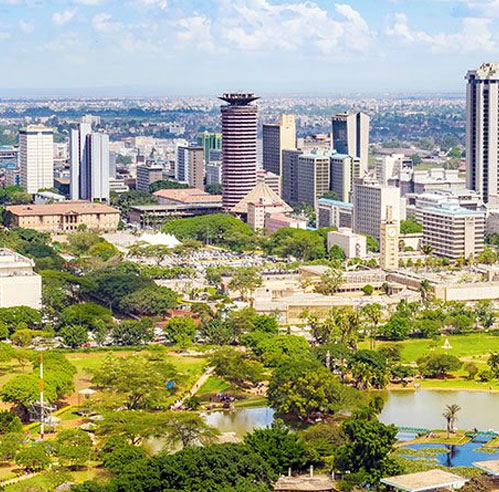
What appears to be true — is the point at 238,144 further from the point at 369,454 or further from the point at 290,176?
the point at 369,454

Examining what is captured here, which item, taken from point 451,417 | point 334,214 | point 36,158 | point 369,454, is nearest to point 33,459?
point 369,454

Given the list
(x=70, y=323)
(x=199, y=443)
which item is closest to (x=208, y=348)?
(x=70, y=323)

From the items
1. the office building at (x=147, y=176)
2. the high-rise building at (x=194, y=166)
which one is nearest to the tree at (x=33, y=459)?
the high-rise building at (x=194, y=166)

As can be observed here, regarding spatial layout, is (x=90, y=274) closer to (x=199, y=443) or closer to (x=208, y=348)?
(x=208, y=348)

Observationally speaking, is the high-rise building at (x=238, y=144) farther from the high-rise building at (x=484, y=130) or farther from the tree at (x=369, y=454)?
the tree at (x=369, y=454)

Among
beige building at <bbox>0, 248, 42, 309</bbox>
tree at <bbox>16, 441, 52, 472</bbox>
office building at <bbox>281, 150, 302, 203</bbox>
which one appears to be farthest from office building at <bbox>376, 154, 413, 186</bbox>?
tree at <bbox>16, 441, 52, 472</bbox>

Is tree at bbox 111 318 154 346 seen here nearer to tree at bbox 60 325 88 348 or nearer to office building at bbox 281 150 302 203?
tree at bbox 60 325 88 348
